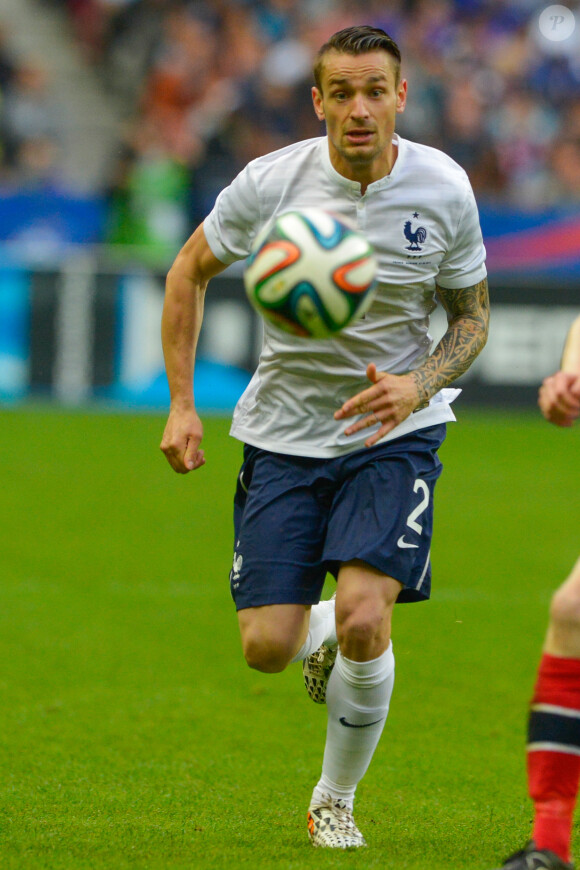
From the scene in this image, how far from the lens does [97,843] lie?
13.0ft

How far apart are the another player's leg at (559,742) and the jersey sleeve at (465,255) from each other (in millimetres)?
1333

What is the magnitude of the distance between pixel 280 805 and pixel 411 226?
193cm

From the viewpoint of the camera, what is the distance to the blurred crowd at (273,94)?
51.3ft

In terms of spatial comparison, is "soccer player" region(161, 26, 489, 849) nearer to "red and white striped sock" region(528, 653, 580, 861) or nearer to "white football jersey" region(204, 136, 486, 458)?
"white football jersey" region(204, 136, 486, 458)

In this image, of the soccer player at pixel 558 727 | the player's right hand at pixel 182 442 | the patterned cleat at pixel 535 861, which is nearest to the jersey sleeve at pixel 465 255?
the player's right hand at pixel 182 442

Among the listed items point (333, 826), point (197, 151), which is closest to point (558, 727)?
point (333, 826)

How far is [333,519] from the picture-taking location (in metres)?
4.25

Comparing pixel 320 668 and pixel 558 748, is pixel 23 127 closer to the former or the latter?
pixel 320 668

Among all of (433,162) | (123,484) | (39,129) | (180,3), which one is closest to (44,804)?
(433,162)

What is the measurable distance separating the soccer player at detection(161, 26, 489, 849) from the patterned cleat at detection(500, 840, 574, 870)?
0.79m

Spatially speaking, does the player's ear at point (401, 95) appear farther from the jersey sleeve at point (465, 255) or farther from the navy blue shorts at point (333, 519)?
the navy blue shorts at point (333, 519)

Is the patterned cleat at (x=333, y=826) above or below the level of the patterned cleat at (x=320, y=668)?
below

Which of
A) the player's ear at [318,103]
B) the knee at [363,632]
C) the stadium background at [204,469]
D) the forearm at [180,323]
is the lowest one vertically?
the stadium background at [204,469]

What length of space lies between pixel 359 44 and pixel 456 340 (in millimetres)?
971
